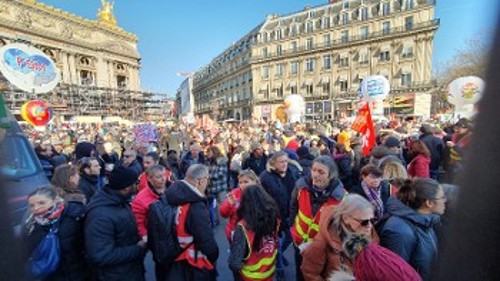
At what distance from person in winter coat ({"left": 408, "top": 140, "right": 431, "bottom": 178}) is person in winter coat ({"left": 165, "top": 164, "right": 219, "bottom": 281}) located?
10.9 feet

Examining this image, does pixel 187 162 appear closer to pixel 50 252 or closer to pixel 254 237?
pixel 254 237

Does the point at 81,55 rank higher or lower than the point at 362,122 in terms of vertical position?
higher

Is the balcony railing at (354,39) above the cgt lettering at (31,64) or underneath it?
above

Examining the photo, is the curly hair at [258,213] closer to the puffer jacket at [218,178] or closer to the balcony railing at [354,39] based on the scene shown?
the puffer jacket at [218,178]

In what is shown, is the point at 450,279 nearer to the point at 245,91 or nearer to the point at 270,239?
the point at 270,239

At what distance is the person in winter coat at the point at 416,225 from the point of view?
188 centimetres

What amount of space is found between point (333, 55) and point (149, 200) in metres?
42.5

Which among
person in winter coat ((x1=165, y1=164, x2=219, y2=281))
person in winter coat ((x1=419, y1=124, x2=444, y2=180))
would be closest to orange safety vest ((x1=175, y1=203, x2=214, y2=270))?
person in winter coat ((x1=165, y1=164, x2=219, y2=281))

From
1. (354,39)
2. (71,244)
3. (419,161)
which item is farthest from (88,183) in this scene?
(354,39)

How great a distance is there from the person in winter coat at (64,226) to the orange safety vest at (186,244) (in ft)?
2.75

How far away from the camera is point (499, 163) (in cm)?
50

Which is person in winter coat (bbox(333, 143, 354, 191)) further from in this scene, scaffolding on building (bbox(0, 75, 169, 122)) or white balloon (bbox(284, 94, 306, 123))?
scaffolding on building (bbox(0, 75, 169, 122))

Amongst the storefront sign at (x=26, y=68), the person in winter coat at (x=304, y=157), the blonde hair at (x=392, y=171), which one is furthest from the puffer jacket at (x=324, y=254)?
the storefront sign at (x=26, y=68)

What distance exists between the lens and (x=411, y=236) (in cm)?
191
